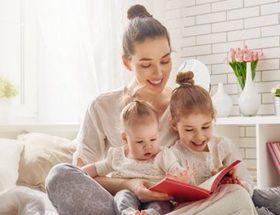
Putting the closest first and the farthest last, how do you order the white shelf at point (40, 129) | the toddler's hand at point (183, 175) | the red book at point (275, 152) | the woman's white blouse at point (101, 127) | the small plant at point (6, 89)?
the toddler's hand at point (183, 175)
the woman's white blouse at point (101, 127)
the white shelf at point (40, 129)
the small plant at point (6, 89)
the red book at point (275, 152)

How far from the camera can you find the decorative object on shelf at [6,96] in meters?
3.05

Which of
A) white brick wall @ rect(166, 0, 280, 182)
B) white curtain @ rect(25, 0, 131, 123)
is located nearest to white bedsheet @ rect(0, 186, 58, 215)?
white curtain @ rect(25, 0, 131, 123)

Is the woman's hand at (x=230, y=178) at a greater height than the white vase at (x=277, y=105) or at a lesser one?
lesser

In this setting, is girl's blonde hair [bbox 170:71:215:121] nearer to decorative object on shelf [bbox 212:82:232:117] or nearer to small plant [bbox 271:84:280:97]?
small plant [bbox 271:84:280:97]

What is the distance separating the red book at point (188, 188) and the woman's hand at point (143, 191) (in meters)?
0.02

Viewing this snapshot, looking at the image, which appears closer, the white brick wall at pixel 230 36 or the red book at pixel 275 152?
the red book at pixel 275 152

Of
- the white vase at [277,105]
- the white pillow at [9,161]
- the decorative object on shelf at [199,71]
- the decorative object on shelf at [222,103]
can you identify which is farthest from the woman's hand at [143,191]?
the decorative object on shelf at [199,71]

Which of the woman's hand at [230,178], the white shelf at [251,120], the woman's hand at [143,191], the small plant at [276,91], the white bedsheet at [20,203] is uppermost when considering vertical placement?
the small plant at [276,91]

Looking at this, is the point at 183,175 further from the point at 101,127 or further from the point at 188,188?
the point at 101,127

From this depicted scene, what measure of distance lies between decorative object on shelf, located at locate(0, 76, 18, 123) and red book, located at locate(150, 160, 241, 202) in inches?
65.0

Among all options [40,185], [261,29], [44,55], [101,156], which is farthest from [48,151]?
[261,29]

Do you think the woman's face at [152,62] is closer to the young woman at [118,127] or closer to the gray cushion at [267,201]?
the young woman at [118,127]

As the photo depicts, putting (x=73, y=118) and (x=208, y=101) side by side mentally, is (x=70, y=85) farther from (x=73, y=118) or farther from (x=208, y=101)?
(x=208, y=101)

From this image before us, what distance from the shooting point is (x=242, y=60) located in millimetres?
3492
